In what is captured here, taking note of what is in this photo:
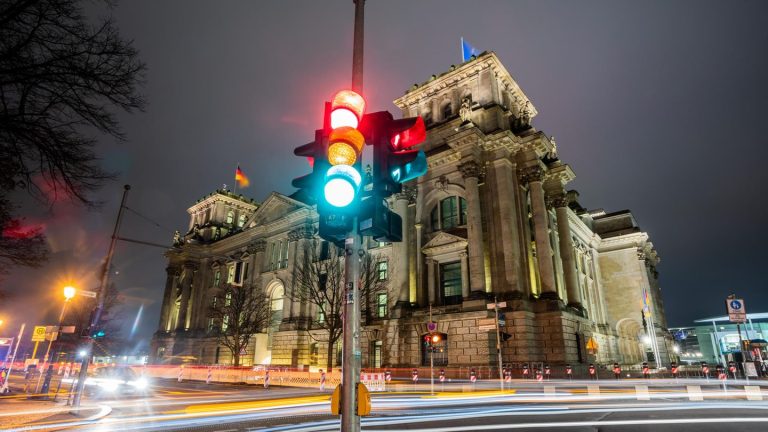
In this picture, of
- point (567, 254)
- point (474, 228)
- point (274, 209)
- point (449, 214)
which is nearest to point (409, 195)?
point (449, 214)

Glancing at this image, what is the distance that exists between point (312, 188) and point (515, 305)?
28.6m

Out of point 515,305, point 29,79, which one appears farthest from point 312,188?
point 515,305

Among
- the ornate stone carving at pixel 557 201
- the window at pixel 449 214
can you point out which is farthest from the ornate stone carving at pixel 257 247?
the ornate stone carving at pixel 557 201

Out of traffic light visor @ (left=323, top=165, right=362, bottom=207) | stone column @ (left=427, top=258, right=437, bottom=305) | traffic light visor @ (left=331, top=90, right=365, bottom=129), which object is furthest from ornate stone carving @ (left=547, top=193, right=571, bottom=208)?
traffic light visor @ (left=323, top=165, right=362, bottom=207)

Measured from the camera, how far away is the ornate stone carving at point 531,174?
3694cm

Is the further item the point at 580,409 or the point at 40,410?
the point at 40,410

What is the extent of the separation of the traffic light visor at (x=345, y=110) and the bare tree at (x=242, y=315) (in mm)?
45099

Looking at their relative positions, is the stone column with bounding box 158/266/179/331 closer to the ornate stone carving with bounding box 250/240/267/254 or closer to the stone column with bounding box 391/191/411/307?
the ornate stone carving with bounding box 250/240/267/254

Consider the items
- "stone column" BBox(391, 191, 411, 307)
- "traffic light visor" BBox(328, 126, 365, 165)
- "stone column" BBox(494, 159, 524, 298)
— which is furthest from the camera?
"stone column" BBox(391, 191, 411, 307)

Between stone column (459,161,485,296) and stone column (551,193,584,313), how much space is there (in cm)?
918

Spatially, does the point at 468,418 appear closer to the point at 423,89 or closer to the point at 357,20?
the point at 357,20

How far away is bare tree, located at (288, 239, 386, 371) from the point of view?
34000mm

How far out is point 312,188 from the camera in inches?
187

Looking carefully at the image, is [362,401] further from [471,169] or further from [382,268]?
[382,268]
